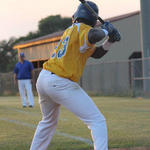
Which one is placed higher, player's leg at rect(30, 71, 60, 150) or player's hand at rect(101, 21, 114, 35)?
player's hand at rect(101, 21, 114, 35)

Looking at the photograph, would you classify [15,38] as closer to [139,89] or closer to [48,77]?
[139,89]

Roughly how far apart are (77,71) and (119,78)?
21.0 m

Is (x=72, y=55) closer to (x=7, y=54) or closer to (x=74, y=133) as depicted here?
(x=74, y=133)

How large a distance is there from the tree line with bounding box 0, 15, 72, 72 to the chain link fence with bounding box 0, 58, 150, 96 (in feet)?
134

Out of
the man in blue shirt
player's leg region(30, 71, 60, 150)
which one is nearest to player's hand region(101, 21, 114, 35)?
player's leg region(30, 71, 60, 150)

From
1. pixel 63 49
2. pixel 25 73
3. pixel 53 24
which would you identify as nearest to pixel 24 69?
pixel 25 73

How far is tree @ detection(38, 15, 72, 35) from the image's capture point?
3363 inches

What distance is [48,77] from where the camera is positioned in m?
5.06

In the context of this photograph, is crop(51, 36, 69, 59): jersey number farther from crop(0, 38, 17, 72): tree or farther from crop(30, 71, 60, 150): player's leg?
crop(0, 38, 17, 72): tree

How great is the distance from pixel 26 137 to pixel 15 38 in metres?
67.0

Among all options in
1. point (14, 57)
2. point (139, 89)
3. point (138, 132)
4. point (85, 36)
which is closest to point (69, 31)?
point (85, 36)

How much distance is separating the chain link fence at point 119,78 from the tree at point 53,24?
189ft

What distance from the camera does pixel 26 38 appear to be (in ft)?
259

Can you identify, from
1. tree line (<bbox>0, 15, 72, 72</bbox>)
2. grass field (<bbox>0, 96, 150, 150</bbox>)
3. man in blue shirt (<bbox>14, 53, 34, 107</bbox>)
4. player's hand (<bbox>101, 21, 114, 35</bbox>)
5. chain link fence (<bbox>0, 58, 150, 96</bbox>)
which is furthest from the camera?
tree line (<bbox>0, 15, 72, 72</bbox>)
